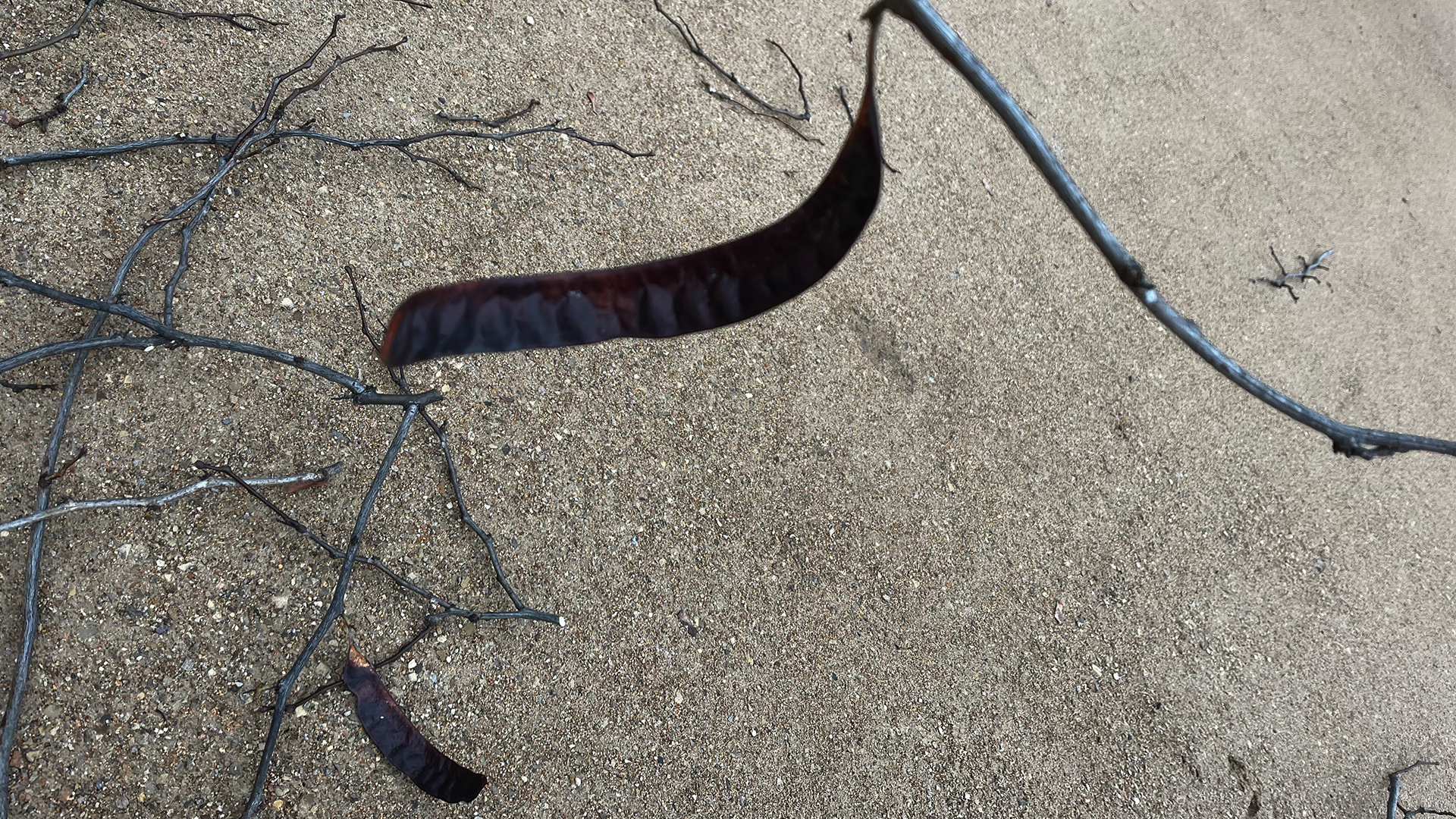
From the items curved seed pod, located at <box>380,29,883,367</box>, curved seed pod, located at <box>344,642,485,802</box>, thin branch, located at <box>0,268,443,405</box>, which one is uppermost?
curved seed pod, located at <box>380,29,883,367</box>

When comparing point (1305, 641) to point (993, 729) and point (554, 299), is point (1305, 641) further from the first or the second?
point (554, 299)

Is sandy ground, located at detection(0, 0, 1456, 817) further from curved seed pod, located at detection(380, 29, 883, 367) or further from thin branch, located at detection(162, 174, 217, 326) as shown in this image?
curved seed pod, located at detection(380, 29, 883, 367)

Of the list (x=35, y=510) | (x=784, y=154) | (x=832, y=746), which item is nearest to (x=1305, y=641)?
(x=832, y=746)

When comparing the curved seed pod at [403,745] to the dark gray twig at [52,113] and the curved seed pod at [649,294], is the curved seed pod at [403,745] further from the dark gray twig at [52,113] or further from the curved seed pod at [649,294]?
the dark gray twig at [52,113]

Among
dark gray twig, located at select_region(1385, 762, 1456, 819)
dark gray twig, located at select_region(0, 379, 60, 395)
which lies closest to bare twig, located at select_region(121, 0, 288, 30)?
dark gray twig, located at select_region(0, 379, 60, 395)

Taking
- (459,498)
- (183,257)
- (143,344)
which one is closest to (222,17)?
(183,257)
